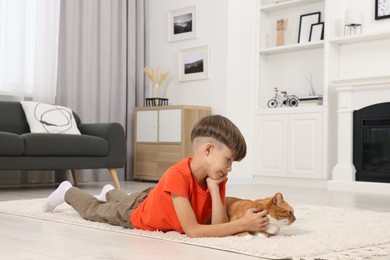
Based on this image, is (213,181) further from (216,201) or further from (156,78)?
(156,78)

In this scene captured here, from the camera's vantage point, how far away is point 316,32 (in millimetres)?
5266

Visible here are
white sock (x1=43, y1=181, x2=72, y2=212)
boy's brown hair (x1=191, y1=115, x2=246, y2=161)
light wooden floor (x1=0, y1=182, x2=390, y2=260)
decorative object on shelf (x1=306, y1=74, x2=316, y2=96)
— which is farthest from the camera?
decorative object on shelf (x1=306, y1=74, x2=316, y2=96)

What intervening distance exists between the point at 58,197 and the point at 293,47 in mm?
3369

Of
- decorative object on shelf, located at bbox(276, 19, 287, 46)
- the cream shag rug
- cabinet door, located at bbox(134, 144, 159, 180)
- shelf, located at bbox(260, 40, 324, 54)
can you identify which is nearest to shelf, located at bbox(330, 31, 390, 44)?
shelf, located at bbox(260, 40, 324, 54)

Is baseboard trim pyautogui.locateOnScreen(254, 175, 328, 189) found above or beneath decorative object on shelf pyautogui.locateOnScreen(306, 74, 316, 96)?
beneath

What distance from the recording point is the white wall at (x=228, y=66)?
5.34 metres

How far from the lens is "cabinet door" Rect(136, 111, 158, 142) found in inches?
214

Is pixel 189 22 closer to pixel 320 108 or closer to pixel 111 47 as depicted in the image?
pixel 111 47

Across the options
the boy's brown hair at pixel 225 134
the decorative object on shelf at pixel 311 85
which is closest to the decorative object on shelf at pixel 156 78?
the decorative object on shelf at pixel 311 85

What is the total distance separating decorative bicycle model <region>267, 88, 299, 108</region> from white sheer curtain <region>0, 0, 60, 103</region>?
6.93 feet

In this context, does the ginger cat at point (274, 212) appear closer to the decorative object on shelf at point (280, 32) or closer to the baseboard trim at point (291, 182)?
the baseboard trim at point (291, 182)

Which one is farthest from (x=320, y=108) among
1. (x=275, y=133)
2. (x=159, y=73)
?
(x=159, y=73)

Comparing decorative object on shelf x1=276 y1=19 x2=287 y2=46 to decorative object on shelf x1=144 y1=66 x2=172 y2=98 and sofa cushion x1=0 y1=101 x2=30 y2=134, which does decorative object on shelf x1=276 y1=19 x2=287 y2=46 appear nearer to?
decorative object on shelf x1=144 y1=66 x2=172 y2=98

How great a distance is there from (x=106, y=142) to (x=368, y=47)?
2.51 metres
